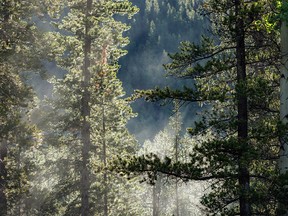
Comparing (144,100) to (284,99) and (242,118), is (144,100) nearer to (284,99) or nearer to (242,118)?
(242,118)

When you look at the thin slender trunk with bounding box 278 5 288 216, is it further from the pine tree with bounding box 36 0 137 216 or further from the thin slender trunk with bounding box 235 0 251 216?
the pine tree with bounding box 36 0 137 216

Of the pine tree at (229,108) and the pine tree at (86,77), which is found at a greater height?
the pine tree at (86,77)

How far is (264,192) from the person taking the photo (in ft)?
28.0

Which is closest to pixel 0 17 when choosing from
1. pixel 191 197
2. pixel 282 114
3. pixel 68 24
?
pixel 68 24

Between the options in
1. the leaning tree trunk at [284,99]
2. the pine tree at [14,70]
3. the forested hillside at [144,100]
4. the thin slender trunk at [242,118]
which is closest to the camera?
the thin slender trunk at [242,118]

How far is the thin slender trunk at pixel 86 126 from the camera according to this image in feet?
60.9

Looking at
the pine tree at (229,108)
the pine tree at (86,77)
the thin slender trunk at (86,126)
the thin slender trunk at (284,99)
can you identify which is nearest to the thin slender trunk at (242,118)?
the pine tree at (229,108)

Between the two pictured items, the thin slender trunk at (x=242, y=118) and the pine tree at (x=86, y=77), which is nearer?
the thin slender trunk at (x=242, y=118)

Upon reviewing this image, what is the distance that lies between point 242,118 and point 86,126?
434 inches

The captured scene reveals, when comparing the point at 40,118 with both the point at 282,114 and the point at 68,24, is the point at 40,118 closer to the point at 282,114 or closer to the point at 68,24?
the point at 68,24

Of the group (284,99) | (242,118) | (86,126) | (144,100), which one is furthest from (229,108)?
(86,126)

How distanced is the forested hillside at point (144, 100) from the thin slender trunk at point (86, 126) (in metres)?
0.05

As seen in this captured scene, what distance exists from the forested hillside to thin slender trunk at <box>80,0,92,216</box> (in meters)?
0.05

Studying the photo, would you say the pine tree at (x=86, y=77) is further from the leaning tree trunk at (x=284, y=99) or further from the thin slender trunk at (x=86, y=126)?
the leaning tree trunk at (x=284, y=99)
